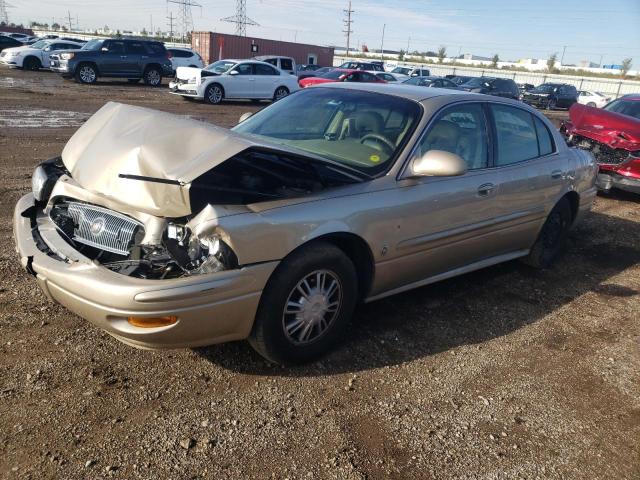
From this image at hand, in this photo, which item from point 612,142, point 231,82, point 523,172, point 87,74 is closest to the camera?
point 523,172

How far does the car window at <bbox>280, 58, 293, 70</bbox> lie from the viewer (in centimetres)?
2290

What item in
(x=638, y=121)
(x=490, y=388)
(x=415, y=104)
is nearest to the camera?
(x=490, y=388)

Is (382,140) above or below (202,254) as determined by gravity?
above

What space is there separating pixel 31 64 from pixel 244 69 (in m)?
13.4

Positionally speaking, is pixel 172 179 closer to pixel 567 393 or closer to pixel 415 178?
pixel 415 178

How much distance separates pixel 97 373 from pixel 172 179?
1182 mm

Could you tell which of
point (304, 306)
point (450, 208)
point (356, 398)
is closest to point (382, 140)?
point (450, 208)

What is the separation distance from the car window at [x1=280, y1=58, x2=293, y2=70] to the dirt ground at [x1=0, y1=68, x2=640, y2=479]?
20.0 meters

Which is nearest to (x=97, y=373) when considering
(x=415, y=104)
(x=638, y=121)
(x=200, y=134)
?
(x=200, y=134)

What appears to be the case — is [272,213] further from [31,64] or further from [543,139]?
[31,64]

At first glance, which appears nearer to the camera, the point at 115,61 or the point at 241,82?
the point at 241,82

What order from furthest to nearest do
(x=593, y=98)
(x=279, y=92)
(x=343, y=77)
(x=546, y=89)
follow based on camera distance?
(x=593, y=98)
(x=546, y=89)
(x=343, y=77)
(x=279, y=92)

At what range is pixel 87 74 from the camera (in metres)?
20.9

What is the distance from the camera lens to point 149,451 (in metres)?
2.43
